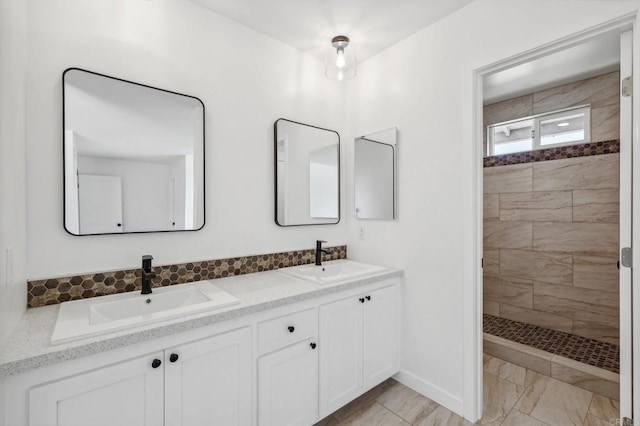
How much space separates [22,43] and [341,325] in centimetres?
200

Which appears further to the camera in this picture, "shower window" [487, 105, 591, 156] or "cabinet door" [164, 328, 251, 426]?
"shower window" [487, 105, 591, 156]

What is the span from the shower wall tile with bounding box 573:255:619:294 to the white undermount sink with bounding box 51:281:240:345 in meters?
3.01

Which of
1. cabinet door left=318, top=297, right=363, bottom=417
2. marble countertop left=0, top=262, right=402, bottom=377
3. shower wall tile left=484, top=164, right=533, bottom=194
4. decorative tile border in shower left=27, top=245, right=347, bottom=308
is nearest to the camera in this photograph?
marble countertop left=0, top=262, right=402, bottom=377

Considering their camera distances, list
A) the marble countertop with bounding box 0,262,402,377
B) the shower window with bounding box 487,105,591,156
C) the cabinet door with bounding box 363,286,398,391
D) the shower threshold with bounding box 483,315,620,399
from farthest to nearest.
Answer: the shower window with bounding box 487,105,591,156 < the shower threshold with bounding box 483,315,620,399 < the cabinet door with bounding box 363,286,398,391 < the marble countertop with bounding box 0,262,402,377

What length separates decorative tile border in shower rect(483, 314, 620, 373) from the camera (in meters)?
2.30

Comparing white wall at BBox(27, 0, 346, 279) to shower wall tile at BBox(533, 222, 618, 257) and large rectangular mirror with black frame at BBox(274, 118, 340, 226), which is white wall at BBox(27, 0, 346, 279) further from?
shower wall tile at BBox(533, 222, 618, 257)

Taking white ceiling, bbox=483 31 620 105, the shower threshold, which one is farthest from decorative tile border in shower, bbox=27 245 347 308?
white ceiling, bbox=483 31 620 105

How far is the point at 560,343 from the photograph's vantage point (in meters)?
2.61

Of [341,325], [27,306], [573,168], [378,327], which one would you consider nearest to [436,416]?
[378,327]

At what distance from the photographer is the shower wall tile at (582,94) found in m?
2.61

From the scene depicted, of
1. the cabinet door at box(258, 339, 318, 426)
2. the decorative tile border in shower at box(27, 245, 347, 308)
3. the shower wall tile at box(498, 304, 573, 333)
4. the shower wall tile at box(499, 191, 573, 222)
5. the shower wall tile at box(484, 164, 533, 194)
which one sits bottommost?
the shower wall tile at box(498, 304, 573, 333)

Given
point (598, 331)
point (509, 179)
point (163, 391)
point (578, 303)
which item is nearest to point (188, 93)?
point (163, 391)

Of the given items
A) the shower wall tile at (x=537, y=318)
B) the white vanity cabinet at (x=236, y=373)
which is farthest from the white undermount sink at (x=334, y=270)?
the shower wall tile at (x=537, y=318)

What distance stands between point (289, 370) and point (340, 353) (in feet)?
1.20
